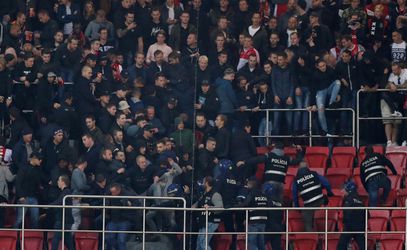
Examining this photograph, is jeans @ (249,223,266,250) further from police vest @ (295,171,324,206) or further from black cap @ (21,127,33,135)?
black cap @ (21,127,33,135)

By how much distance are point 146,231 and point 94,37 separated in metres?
5.10

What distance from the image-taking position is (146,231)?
34.5 metres

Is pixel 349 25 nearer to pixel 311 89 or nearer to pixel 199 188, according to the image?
pixel 311 89

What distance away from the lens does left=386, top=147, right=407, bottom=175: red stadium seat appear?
35.7 meters

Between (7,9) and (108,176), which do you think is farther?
(7,9)

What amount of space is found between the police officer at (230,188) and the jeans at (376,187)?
6.47 ft

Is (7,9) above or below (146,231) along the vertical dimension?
above

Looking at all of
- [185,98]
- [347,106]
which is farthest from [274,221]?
[185,98]

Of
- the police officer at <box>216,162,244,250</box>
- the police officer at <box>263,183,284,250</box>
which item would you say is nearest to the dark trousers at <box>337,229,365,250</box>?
the police officer at <box>263,183,284,250</box>

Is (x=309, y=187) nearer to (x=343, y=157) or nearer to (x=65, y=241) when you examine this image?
(x=343, y=157)

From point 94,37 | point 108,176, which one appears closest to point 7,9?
point 94,37

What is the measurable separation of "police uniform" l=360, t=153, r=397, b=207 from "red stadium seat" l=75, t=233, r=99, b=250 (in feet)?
13.6

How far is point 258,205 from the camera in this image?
113ft

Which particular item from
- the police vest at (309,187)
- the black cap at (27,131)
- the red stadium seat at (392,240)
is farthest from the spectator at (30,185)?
the red stadium seat at (392,240)
